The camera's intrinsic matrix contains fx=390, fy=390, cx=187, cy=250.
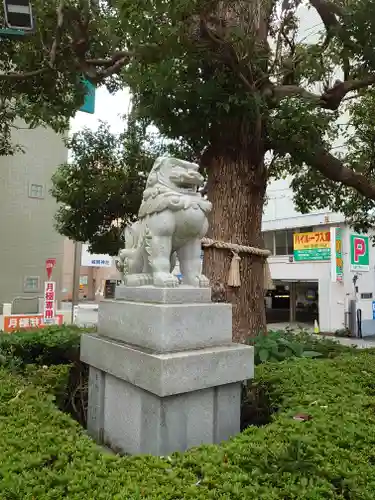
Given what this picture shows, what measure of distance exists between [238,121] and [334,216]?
Answer: 11334mm

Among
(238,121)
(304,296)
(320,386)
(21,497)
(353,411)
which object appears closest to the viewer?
(21,497)

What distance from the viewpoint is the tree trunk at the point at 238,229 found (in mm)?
5949

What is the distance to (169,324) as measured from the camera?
2775 millimetres

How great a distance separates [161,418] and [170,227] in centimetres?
142

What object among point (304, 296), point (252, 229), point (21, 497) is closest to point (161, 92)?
point (252, 229)

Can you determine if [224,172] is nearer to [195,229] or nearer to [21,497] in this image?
[195,229]

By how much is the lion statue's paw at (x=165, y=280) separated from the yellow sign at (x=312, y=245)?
13.7m

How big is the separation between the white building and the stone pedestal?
1166cm

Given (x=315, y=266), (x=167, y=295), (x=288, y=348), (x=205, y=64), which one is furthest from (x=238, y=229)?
(x=315, y=266)

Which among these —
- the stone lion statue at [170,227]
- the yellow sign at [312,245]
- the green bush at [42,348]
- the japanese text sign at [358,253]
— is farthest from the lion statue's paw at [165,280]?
the yellow sign at [312,245]

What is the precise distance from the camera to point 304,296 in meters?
19.3

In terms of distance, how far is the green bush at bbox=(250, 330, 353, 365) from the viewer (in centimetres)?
473

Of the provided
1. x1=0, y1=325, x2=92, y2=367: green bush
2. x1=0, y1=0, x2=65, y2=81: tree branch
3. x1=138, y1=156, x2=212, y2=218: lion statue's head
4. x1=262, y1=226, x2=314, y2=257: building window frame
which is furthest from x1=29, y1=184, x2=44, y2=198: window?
x1=138, y1=156, x2=212, y2=218: lion statue's head

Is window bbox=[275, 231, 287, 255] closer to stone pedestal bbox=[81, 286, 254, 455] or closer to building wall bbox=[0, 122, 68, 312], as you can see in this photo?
building wall bbox=[0, 122, 68, 312]
